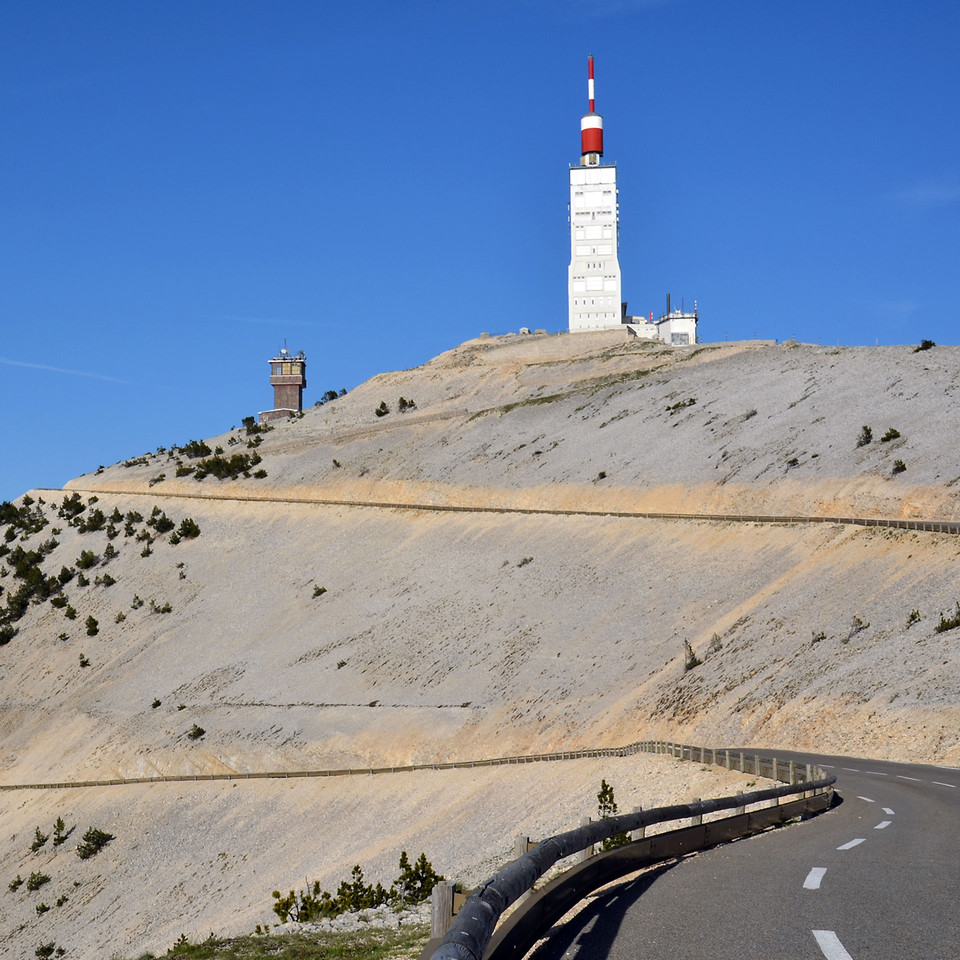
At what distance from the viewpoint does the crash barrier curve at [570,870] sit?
22.9ft

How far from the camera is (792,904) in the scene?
9.99 m

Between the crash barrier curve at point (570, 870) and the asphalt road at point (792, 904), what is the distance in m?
0.21

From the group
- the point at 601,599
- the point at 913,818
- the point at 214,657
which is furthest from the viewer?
the point at 214,657

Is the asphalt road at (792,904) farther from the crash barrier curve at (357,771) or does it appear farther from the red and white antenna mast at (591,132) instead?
the red and white antenna mast at (591,132)

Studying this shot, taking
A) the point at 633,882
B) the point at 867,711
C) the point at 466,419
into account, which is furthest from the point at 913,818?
the point at 466,419

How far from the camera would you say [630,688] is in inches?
1873

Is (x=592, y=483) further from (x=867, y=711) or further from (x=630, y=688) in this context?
(x=867, y=711)

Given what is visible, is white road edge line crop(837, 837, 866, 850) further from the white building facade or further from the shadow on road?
the white building facade

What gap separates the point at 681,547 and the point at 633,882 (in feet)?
155

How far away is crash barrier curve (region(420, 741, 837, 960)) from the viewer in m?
6.99

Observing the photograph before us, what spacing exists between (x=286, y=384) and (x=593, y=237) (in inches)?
1404

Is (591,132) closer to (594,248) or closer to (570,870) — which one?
(594,248)

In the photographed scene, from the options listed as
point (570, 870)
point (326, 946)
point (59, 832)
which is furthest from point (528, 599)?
point (570, 870)

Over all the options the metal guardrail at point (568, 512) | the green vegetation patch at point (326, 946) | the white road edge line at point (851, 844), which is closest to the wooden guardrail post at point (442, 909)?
the green vegetation patch at point (326, 946)
